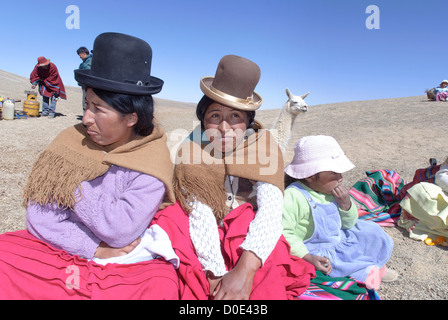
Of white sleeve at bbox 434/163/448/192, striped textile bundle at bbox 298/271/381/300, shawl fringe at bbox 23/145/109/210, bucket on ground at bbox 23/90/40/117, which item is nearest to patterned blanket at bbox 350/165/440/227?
white sleeve at bbox 434/163/448/192

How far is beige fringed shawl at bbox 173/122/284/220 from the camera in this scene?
219 centimetres

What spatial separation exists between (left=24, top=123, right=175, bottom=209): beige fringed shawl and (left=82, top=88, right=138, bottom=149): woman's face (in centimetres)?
9

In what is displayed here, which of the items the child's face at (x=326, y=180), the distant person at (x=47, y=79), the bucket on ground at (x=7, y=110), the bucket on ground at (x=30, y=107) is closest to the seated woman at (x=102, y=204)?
the child's face at (x=326, y=180)

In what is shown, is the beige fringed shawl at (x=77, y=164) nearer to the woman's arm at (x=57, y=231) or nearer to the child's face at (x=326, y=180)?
the woman's arm at (x=57, y=231)

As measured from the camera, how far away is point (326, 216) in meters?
2.83

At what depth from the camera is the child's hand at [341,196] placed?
2752 mm

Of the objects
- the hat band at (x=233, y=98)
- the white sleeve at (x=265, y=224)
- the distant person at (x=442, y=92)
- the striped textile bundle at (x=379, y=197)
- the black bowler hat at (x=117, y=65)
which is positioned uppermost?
the distant person at (x=442, y=92)

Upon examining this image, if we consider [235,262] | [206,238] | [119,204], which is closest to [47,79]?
[119,204]

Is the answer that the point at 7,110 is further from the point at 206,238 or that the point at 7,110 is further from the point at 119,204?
the point at 206,238

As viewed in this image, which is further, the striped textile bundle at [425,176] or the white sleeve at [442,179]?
the striped textile bundle at [425,176]

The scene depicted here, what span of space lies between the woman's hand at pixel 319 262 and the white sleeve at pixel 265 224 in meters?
0.53

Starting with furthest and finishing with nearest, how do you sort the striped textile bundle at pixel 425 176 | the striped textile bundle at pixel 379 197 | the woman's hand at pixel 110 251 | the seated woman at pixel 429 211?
the striped textile bundle at pixel 425 176
the striped textile bundle at pixel 379 197
the seated woman at pixel 429 211
the woman's hand at pixel 110 251

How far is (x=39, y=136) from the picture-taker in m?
8.93
